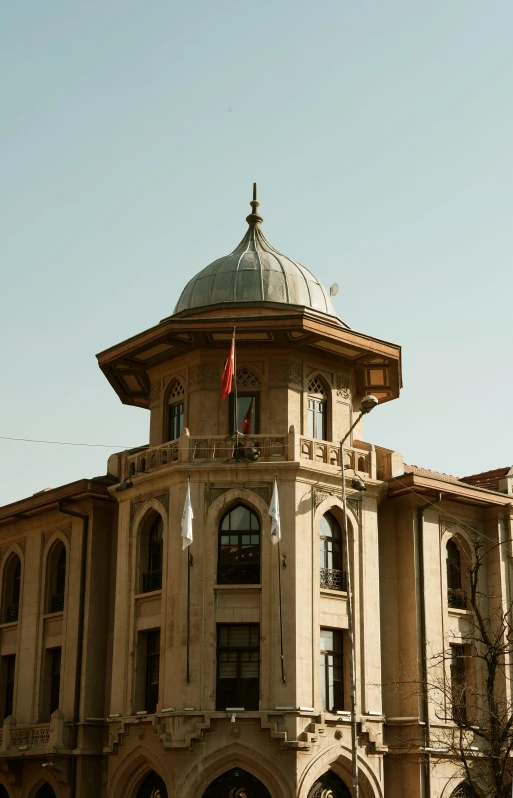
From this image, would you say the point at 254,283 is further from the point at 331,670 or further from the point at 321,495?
the point at 331,670

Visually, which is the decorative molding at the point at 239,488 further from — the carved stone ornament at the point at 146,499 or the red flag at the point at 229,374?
the red flag at the point at 229,374

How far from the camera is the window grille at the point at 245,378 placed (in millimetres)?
36594

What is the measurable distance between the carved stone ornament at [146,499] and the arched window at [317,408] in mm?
4718

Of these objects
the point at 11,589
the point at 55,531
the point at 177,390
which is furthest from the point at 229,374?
the point at 11,589

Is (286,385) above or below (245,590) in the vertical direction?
above

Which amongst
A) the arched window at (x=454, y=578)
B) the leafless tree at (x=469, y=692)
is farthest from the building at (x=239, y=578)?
the leafless tree at (x=469, y=692)

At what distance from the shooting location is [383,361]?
38188 millimetres

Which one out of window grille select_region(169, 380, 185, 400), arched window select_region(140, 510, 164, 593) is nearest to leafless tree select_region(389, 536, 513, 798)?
arched window select_region(140, 510, 164, 593)

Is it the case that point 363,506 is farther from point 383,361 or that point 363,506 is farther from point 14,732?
point 14,732

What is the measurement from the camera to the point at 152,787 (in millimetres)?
34000

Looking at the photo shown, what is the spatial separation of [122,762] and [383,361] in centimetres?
1403

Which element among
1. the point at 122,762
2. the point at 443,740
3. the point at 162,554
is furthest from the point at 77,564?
the point at 443,740

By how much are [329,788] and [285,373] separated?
11603 mm

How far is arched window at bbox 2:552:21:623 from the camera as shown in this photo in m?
41.6
